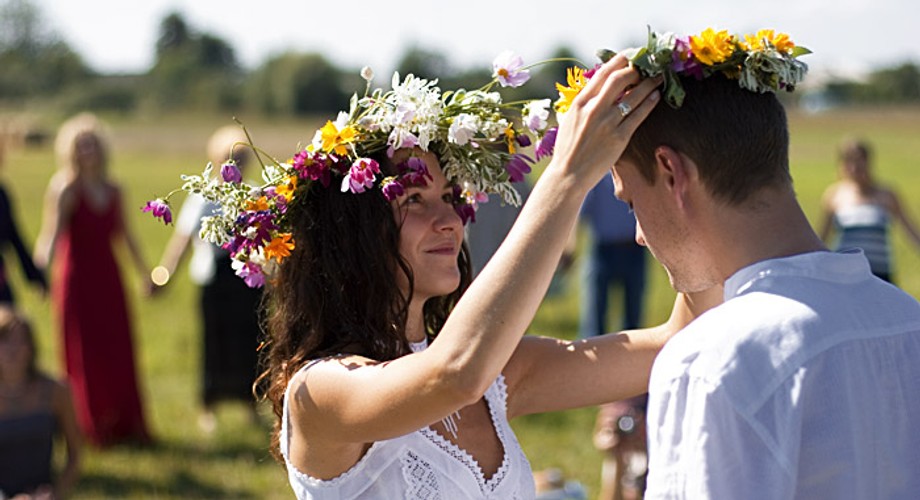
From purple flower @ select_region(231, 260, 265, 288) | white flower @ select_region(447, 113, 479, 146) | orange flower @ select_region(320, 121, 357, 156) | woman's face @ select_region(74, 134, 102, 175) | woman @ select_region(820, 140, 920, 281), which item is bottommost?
woman @ select_region(820, 140, 920, 281)

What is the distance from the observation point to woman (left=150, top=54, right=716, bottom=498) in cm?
244

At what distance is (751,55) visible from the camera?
1987 mm

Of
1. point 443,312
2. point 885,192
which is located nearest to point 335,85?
point 885,192

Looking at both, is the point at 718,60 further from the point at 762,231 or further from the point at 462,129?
the point at 462,129

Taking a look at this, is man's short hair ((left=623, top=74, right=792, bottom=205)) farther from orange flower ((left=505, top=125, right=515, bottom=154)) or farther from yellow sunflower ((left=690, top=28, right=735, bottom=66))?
orange flower ((left=505, top=125, right=515, bottom=154))

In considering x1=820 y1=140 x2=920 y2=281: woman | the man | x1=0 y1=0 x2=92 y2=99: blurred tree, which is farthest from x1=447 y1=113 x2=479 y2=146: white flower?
x1=0 y1=0 x2=92 y2=99: blurred tree

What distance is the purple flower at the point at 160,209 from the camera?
2626 mm

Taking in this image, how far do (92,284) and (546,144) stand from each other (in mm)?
6215

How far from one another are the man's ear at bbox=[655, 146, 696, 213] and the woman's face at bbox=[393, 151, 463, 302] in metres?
0.84

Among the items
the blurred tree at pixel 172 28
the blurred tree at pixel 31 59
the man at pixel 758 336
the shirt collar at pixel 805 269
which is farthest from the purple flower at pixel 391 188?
the blurred tree at pixel 172 28

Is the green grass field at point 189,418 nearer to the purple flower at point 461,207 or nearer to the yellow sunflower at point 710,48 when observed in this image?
the purple flower at point 461,207

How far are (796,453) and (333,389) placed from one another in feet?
3.11

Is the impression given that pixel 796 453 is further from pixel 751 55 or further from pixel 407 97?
pixel 407 97

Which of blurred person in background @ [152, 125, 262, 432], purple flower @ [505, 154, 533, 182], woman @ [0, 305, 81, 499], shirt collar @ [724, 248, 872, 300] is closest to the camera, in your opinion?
shirt collar @ [724, 248, 872, 300]
